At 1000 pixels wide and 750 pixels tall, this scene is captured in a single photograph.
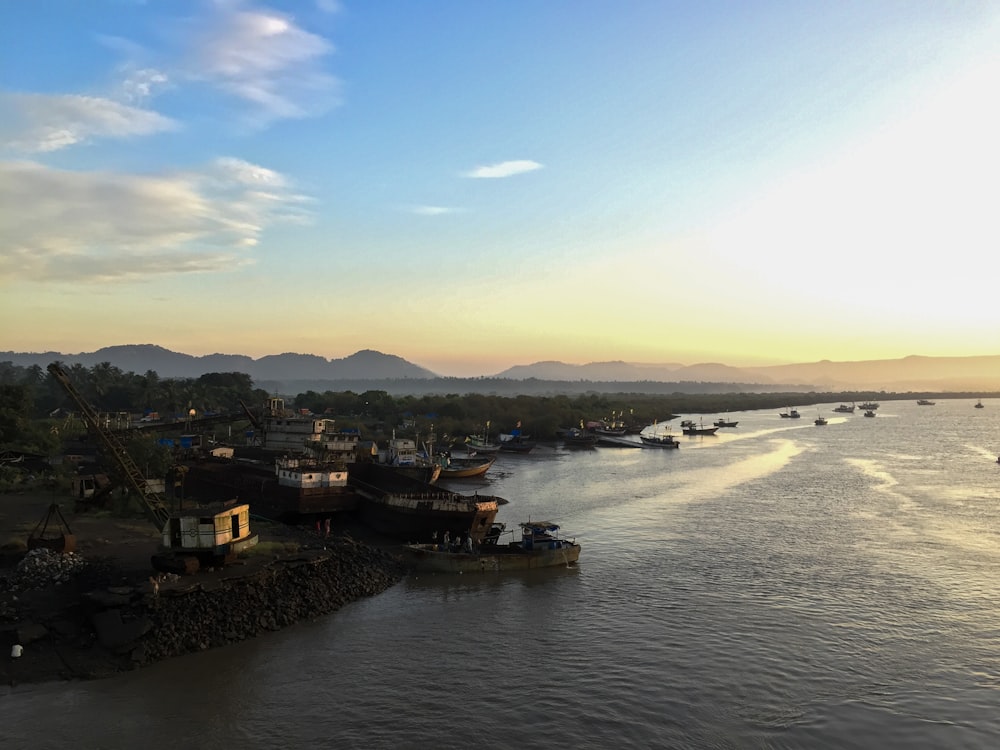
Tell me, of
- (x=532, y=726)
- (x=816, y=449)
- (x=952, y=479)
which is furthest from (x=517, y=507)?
(x=816, y=449)

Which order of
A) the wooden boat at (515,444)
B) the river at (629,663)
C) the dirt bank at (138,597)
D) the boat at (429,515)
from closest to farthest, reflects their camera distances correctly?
1. the river at (629,663)
2. the dirt bank at (138,597)
3. the boat at (429,515)
4. the wooden boat at (515,444)

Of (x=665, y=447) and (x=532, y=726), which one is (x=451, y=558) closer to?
(x=532, y=726)

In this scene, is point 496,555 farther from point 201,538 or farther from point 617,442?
point 617,442

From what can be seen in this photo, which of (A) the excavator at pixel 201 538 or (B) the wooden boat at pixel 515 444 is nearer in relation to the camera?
(A) the excavator at pixel 201 538

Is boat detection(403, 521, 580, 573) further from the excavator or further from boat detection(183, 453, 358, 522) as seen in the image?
boat detection(183, 453, 358, 522)

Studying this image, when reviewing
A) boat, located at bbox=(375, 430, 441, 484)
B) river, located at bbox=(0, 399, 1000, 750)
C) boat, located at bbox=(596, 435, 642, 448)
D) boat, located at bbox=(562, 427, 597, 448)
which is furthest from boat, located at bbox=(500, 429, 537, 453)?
river, located at bbox=(0, 399, 1000, 750)

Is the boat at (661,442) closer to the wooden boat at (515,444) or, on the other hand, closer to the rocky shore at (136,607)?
the wooden boat at (515,444)

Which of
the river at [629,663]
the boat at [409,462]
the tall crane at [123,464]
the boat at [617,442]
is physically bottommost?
the river at [629,663]

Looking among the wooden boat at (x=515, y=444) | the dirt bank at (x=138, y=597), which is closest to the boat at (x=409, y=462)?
the dirt bank at (x=138, y=597)
